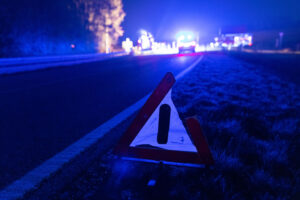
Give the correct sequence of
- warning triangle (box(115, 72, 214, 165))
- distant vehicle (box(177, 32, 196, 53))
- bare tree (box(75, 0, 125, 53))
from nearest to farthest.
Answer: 1. warning triangle (box(115, 72, 214, 165))
2. distant vehicle (box(177, 32, 196, 53))
3. bare tree (box(75, 0, 125, 53))

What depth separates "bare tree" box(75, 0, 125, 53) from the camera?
4497 centimetres

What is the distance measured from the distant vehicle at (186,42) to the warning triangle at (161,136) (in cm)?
3134

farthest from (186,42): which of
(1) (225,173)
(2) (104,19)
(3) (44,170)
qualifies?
(3) (44,170)

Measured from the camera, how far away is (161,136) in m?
2.16

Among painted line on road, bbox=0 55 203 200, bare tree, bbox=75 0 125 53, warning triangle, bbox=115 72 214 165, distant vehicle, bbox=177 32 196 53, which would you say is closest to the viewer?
painted line on road, bbox=0 55 203 200

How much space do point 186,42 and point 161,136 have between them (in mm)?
32467

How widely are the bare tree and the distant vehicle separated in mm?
16858

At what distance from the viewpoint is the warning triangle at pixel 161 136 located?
205cm

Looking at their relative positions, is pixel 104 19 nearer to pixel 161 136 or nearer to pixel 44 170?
pixel 44 170

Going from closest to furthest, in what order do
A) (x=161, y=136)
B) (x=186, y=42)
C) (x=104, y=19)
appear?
(x=161, y=136) < (x=186, y=42) < (x=104, y=19)

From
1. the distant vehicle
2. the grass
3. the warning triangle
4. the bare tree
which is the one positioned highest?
the bare tree

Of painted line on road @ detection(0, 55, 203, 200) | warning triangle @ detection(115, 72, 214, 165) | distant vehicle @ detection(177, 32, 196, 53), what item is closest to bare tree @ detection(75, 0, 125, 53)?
distant vehicle @ detection(177, 32, 196, 53)

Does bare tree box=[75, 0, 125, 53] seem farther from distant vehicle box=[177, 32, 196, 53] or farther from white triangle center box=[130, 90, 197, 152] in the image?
white triangle center box=[130, 90, 197, 152]

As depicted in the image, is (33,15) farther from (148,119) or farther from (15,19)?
(148,119)
